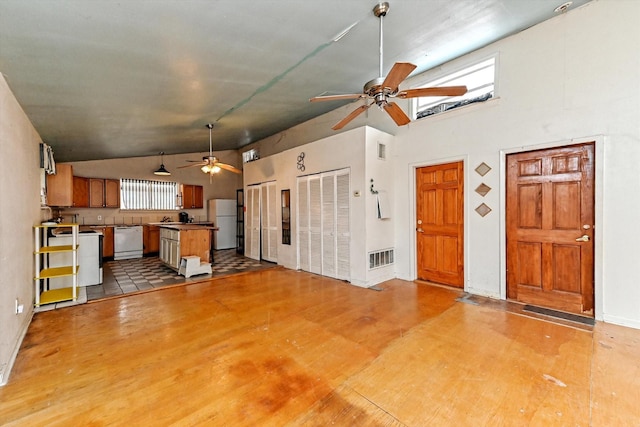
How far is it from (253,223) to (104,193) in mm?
4246

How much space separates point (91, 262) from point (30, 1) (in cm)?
412

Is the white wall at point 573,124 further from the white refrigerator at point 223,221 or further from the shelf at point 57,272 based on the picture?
the white refrigerator at point 223,221

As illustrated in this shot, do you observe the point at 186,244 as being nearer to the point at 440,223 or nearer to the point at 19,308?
the point at 19,308

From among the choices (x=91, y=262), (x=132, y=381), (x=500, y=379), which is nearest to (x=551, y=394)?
(x=500, y=379)

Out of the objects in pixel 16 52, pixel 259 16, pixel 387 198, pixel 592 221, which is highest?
pixel 259 16

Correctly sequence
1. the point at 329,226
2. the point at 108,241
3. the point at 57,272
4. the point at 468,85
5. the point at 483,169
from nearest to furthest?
1. the point at 57,272
2. the point at 483,169
3. the point at 468,85
4. the point at 329,226
5. the point at 108,241

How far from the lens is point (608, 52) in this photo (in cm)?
307

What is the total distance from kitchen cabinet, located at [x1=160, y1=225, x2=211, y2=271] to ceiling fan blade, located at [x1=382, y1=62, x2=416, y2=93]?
465 centimetres

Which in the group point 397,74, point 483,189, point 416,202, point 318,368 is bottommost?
point 318,368

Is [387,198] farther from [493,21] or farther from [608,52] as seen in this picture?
[608,52]

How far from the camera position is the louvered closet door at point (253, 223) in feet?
23.3

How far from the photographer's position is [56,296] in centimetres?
371

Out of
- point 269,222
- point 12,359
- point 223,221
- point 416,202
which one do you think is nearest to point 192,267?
point 269,222

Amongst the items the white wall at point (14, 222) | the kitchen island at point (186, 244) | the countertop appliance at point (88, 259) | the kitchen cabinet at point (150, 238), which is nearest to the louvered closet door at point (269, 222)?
the kitchen island at point (186, 244)
